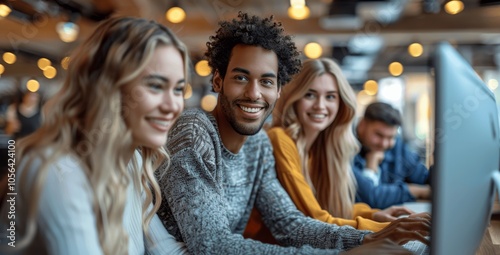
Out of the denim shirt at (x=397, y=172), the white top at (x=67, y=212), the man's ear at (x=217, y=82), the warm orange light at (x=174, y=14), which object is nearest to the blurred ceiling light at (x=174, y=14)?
the warm orange light at (x=174, y=14)

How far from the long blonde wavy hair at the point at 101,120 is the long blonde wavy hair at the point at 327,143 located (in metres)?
1.06

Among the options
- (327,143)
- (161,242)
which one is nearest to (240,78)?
(161,242)

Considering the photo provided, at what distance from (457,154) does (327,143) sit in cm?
123

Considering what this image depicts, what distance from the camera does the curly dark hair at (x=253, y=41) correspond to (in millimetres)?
1281

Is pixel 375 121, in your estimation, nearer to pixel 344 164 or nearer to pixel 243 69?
pixel 344 164

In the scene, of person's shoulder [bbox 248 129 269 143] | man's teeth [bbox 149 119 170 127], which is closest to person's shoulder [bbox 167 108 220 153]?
person's shoulder [bbox 248 129 269 143]

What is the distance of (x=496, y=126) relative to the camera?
0.93 metres

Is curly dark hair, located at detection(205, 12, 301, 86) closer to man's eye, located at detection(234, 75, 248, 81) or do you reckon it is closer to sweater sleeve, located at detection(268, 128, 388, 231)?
man's eye, located at detection(234, 75, 248, 81)

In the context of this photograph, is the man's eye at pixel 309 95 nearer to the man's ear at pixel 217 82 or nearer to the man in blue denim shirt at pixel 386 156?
the man's ear at pixel 217 82

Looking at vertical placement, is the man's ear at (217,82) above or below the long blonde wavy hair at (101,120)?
above

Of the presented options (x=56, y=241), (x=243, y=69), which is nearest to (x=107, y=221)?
(x=56, y=241)

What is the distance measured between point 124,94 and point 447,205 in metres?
0.47

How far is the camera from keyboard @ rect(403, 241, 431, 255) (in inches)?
43.9

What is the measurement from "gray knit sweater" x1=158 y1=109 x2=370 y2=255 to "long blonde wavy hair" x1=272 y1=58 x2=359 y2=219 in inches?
12.6
